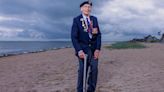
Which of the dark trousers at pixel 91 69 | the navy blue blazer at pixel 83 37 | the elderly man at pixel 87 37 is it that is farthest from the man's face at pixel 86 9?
the dark trousers at pixel 91 69

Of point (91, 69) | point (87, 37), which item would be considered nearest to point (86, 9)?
point (87, 37)

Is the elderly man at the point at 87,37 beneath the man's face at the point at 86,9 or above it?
beneath

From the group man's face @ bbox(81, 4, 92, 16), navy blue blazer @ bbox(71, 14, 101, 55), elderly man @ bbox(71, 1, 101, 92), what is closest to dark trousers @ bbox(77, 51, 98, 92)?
elderly man @ bbox(71, 1, 101, 92)

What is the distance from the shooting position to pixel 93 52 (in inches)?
353

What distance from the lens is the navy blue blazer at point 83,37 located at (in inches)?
350

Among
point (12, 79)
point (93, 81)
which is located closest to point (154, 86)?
point (93, 81)

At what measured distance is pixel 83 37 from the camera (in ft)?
29.3

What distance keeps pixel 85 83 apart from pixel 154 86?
3.11m

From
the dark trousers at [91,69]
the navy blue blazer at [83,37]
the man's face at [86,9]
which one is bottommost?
the dark trousers at [91,69]

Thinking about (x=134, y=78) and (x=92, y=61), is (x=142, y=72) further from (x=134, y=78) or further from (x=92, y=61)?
(x=92, y=61)

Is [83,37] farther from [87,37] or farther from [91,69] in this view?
[91,69]

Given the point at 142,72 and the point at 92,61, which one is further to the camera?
the point at 142,72

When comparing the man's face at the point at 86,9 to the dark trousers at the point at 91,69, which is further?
the dark trousers at the point at 91,69

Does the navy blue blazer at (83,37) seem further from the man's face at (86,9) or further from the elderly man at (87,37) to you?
the man's face at (86,9)
